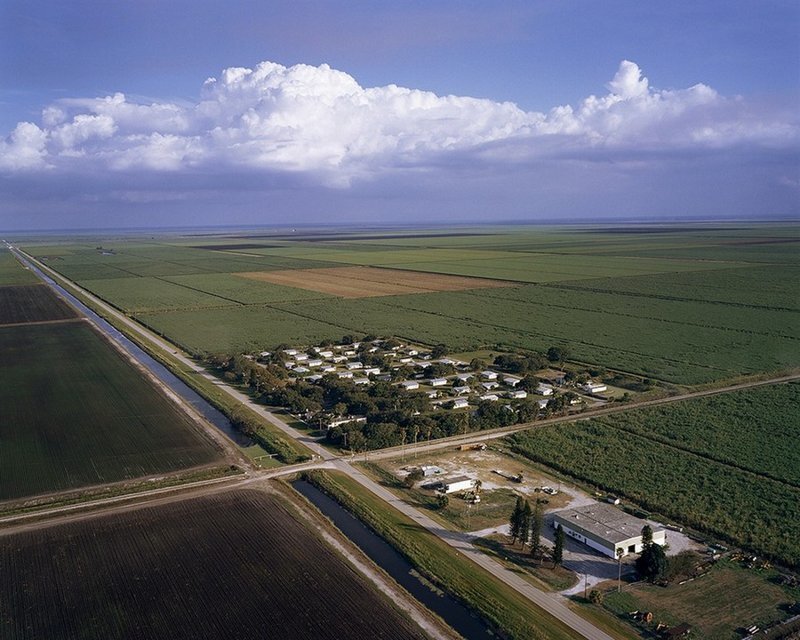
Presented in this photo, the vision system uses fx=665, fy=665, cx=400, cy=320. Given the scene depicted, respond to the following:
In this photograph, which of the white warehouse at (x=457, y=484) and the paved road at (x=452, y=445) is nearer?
the paved road at (x=452, y=445)

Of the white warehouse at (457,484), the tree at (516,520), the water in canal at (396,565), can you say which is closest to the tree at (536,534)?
the tree at (516,520)

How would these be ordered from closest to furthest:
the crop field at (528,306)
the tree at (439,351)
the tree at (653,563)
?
1. the tree at (653,563)
2. the tree at (439,351)
3. the crop field at (528,306)

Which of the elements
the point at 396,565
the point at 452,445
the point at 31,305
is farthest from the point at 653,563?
the point at 31,305

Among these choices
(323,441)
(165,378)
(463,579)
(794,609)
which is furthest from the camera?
(165,378)

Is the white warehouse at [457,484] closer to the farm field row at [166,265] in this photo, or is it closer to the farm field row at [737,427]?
the farm field row at [737,427]

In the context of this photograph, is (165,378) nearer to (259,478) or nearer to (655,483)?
(259,478)

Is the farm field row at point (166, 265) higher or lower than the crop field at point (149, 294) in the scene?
higher

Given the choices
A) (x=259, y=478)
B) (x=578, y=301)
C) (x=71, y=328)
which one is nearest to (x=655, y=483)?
(x=259, y=478)

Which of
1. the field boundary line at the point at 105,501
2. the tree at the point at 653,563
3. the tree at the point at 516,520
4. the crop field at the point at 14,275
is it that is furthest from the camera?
the crop field at the point at 14,275
